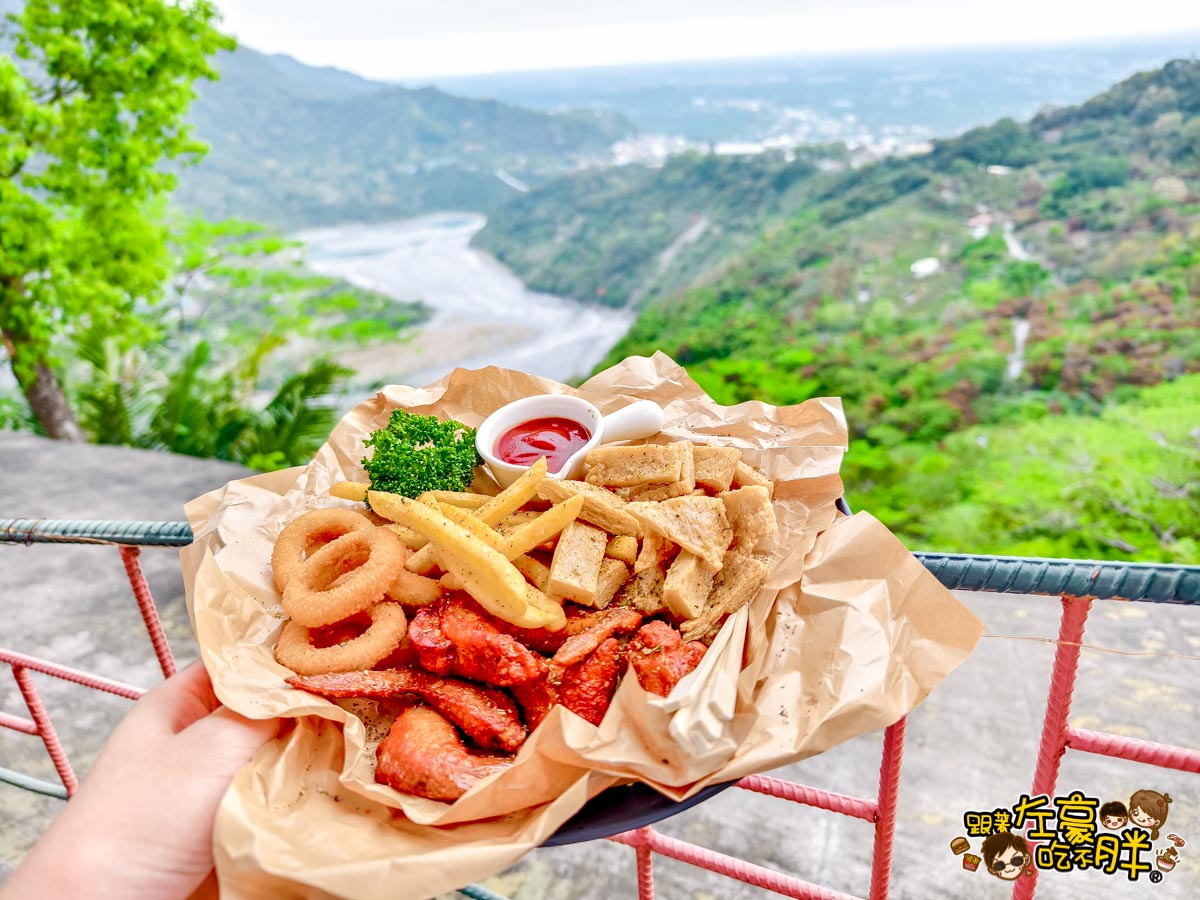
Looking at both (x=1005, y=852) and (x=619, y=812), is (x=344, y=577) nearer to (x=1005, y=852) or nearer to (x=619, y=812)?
(x=619, y=812)

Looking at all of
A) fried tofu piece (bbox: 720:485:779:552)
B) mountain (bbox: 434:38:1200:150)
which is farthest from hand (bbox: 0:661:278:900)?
mountain (bbox: 434:38:1200:150)

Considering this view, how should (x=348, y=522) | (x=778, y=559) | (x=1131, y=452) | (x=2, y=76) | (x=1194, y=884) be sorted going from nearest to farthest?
(x=778, y=559) → (x=348, y=522) → (x=1194, y=884) → (x=2, y=76) → (x=1131, y=452)

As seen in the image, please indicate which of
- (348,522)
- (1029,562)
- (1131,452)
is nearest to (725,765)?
(1029,562)

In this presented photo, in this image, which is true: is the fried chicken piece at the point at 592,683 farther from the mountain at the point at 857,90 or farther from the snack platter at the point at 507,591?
the mountain at the point at 857,90

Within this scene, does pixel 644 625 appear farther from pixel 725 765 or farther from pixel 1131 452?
pixel 1131 452

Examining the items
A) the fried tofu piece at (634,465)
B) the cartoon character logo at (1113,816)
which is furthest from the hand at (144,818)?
the cartoon character logo at (1113,816)

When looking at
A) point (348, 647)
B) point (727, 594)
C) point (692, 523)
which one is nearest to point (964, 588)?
point (727, 594)
